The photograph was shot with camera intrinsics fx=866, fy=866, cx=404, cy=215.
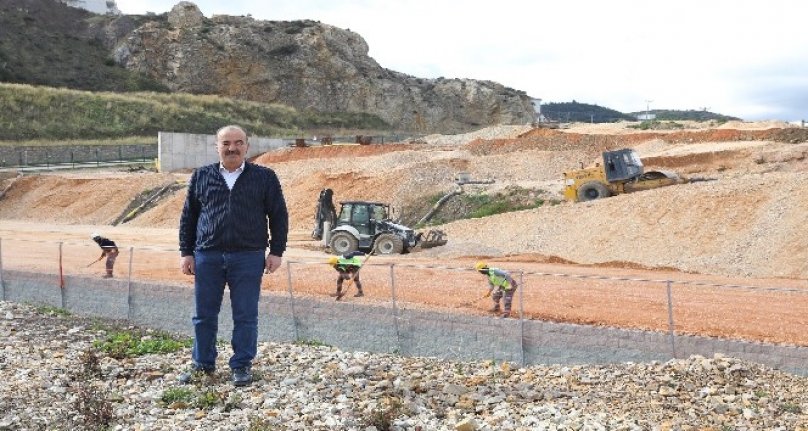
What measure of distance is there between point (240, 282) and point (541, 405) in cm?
290

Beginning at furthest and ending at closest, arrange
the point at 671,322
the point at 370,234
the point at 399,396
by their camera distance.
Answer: the point at 370,234 < the point at 671,322 < the point at 399,396

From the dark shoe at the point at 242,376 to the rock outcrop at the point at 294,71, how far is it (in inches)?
3241

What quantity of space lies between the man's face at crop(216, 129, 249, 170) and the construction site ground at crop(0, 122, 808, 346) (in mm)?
6086

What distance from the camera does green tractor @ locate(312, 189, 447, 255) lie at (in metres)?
24.7

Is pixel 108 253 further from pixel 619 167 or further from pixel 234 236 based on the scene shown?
pixel 619 167

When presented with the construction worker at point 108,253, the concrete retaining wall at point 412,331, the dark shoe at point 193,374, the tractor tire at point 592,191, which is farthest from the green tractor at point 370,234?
the dark shoe at point 193,374

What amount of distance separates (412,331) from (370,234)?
39.7ft

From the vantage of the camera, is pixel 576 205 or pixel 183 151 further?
pixel 183 151

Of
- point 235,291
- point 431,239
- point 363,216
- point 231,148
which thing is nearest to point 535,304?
point 235,291

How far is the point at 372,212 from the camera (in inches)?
1000

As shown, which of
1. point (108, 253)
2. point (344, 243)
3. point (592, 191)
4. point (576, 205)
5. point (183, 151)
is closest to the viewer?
point (108, 253)

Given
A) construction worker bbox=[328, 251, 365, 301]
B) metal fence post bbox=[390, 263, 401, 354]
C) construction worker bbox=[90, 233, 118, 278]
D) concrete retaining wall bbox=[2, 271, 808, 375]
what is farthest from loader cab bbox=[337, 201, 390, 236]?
metal fence post bbox=[390, 263, 401, 354]

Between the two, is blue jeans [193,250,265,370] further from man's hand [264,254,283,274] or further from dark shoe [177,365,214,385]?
dark shoe [177,365,214,385]

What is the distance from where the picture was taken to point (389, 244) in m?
24.6
